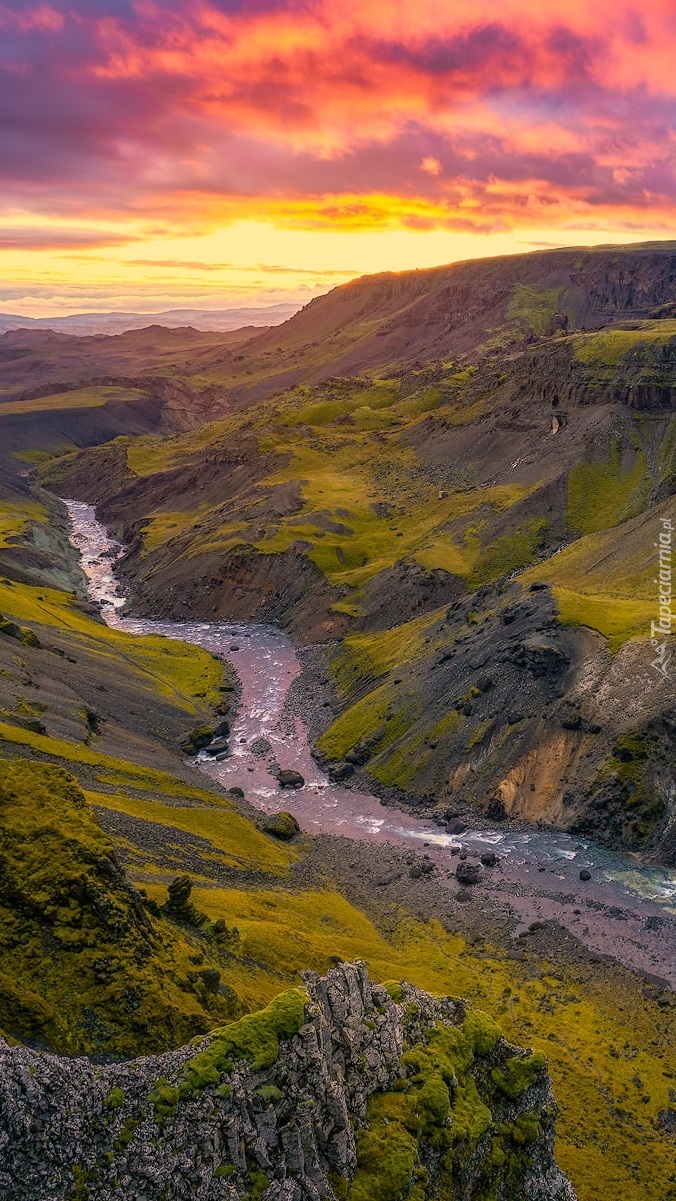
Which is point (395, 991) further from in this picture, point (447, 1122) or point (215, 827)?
point (215, 827)

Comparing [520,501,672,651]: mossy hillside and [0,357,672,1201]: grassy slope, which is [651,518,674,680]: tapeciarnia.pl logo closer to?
[520,501,672,651]: mossy hillside

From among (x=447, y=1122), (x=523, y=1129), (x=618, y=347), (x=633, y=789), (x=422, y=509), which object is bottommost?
(x=633, y=789)

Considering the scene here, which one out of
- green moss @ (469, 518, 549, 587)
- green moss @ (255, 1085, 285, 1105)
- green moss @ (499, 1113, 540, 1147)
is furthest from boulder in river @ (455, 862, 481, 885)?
green moss @ (469, 518, 549, 587)

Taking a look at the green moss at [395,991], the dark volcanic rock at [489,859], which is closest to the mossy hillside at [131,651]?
the dark volcanic rock at [489,859]

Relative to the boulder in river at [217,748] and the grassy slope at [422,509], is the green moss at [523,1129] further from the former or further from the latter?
the grassy slope at [422,509]

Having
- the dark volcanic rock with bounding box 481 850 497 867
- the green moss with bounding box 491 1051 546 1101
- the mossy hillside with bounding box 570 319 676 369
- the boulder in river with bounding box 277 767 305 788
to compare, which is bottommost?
the boulder in river with bounding box 277 767 305 788

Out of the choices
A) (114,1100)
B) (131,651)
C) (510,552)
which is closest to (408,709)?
(131,651)

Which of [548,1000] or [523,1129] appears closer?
[523,1129]
